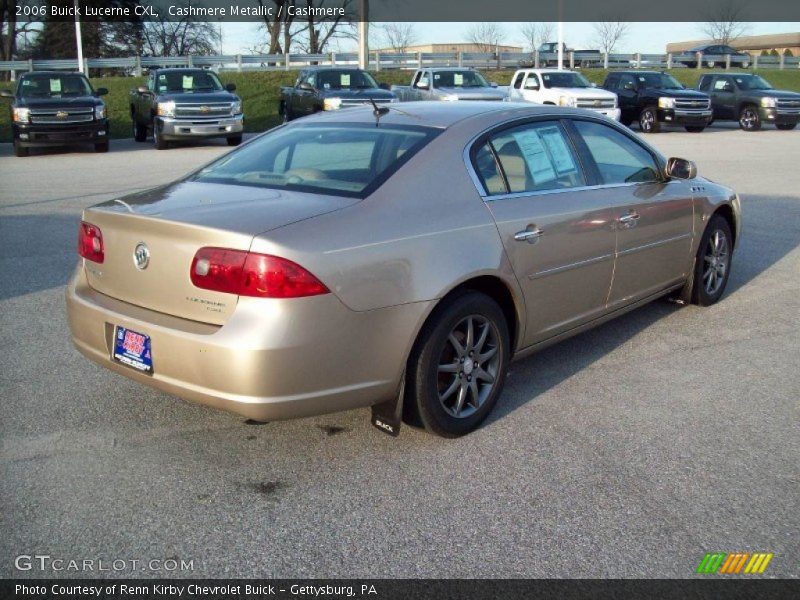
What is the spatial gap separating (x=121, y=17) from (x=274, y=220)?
50.8m

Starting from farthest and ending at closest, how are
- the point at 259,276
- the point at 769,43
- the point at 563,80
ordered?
the point at 769,43 → the point at 563,80 → the point at 259,276

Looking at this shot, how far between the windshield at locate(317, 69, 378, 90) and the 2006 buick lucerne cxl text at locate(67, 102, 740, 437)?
18747mm

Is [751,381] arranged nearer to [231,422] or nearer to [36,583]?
[231,422]

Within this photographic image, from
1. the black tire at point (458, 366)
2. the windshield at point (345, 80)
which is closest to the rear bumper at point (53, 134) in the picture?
the windshield at point (345, 80)

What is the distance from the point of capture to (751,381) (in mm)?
5145

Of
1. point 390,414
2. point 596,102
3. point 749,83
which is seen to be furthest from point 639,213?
point 749,83

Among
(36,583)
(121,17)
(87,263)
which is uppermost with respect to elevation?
(121,17)

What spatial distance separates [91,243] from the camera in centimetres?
429

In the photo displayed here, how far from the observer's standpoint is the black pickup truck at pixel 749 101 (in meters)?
27.2

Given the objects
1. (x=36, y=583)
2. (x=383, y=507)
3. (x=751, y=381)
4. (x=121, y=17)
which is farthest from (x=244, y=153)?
(x=121, y=17)

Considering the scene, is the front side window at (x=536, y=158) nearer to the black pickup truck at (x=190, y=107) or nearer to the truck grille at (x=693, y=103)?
the black pickup truck at (x=190, y=107)

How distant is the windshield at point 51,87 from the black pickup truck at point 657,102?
1623cm

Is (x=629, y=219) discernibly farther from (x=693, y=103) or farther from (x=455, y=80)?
(x=693, y=103)

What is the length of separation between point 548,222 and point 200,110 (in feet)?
57.3
